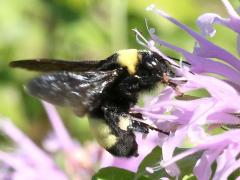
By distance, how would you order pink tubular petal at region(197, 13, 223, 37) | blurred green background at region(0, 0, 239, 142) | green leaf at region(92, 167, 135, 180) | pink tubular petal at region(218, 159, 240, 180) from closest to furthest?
1. pink tubular petal at region(218, 159, 240, 180)
2. pink tubular petal at region(197, 13, 223, 37)
3. green leaf at region(92, 167, 135, 180)
4. blurred green background at region(0, 0, 239, 142)

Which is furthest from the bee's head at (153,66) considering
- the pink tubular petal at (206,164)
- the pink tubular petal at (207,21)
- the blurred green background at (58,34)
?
the blurred green background at (58,34)

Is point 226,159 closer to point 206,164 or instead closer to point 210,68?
point 206,164

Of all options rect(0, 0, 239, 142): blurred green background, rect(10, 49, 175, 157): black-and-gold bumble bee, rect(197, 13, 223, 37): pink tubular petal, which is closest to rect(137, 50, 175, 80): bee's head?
rect(10, 49, 175, 157): black-and-gold bumble bee

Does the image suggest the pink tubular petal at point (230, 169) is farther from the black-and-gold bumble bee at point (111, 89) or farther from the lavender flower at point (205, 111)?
the black-and-gold bumble bee at point (111, 89)

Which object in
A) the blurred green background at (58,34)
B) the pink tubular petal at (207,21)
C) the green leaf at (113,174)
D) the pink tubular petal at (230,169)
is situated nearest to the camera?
the pink tubular petal at (230,169)

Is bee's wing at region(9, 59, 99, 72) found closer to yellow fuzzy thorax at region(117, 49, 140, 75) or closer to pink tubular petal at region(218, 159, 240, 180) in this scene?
yellow fuzzy thorax at region(117, 49, 140, 75)

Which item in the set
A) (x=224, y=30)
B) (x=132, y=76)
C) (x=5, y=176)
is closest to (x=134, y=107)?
(x=132, y=76)
